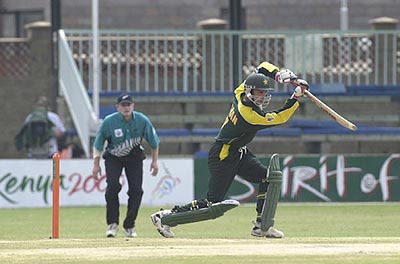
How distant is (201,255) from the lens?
13289mm

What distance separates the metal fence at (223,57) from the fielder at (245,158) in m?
13.4

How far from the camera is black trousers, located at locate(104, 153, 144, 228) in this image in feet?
56.9

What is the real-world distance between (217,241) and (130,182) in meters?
2.70

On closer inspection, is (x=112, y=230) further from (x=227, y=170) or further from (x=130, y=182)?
(x=227, y=170)

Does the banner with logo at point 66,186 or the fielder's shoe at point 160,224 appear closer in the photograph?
the fielder's shoe at point 160,224

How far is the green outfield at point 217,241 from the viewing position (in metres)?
13.1

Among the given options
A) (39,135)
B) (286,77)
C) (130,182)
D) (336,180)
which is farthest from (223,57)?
(286,77)

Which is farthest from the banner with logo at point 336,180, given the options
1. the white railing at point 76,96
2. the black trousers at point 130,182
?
the black trousers at point 130,182

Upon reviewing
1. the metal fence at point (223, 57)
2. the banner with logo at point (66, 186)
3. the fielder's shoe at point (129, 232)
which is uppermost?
the metal fence at point (223, 57)

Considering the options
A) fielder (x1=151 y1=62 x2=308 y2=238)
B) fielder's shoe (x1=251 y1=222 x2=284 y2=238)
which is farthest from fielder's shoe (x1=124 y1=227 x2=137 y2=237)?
fielder's shoe (x1=251 y1=222 x2=284 y2=238)

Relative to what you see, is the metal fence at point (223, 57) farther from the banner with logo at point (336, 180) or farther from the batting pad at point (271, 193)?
the batting pad at point (271, 193)

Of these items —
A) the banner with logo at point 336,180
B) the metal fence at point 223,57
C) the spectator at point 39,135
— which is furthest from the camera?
the metal fence at point 223,57

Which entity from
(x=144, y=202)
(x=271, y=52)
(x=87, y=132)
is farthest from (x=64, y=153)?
(x=271, y=52)

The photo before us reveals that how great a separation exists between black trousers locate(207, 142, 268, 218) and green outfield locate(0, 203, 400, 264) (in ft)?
1.86
